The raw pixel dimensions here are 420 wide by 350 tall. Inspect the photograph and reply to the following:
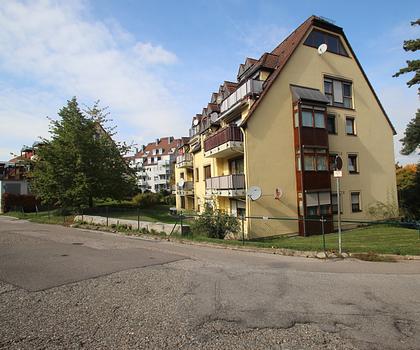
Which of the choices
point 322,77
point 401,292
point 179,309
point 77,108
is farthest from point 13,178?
point 401,292

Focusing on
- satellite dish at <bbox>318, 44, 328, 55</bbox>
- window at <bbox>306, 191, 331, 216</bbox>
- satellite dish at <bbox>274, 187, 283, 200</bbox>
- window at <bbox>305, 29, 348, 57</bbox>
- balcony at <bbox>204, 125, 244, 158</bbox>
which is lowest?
window at <bbox>306, 191, 331, 216</bbox>

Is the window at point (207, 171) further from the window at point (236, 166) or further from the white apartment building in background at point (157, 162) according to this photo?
the white apartment building in background at point (157, 162)

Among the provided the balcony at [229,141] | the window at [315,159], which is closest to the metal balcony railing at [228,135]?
the balcony at [229,141]

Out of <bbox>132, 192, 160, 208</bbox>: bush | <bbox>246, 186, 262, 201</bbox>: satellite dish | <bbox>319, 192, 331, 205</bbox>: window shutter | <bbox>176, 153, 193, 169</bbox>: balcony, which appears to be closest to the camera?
<bbox>246, 186, 262, 201</bbox>: satellite dish

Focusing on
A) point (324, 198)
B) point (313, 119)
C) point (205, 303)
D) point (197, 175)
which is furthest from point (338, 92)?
point (205, 303)

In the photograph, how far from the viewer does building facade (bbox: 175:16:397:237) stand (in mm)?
18047

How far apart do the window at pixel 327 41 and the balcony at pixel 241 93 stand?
17.3 ft

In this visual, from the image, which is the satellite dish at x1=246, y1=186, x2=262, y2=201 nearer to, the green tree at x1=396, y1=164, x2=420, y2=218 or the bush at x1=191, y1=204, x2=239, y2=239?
the bush at x1=191, y1=204, x2=239, y2=239

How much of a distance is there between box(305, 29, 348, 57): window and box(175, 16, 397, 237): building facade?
0.07 meters

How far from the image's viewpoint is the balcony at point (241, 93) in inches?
728

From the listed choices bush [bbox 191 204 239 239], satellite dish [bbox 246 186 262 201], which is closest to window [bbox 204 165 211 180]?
satellite dish [bbox 246 186 262 201]

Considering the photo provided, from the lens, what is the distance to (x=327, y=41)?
70.9 ft

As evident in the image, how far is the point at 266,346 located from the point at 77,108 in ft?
86.7

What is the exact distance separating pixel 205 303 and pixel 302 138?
15050 mm
